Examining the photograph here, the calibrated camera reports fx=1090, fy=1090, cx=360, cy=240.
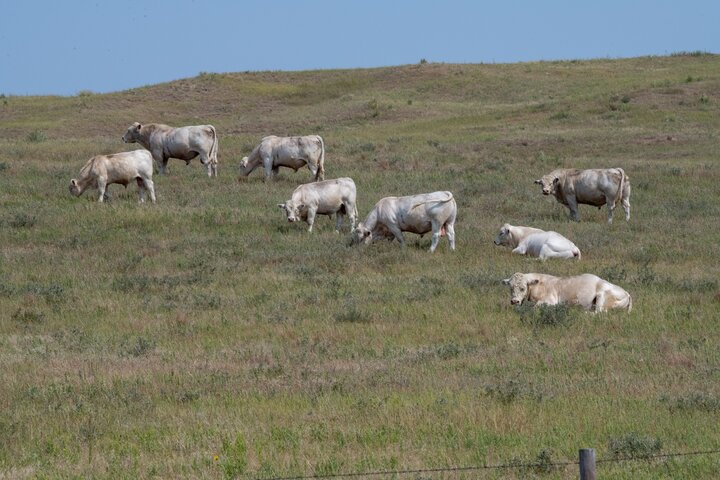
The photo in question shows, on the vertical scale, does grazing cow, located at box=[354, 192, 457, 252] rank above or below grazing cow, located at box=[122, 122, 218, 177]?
below

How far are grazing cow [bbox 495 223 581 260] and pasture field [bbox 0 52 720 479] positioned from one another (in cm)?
38

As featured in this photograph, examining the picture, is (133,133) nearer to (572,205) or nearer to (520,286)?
(572,205)

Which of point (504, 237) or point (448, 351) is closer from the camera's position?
point (448, 351)

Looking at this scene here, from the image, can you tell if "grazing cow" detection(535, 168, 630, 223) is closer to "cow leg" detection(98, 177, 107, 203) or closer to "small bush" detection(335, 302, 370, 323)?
"cow leg" detection(98, 177, 107, 203)

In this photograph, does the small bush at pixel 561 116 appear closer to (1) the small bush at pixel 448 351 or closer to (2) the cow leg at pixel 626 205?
(2) the cow leg at pixel 626 205

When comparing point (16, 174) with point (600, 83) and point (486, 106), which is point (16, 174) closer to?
point (486, 106)

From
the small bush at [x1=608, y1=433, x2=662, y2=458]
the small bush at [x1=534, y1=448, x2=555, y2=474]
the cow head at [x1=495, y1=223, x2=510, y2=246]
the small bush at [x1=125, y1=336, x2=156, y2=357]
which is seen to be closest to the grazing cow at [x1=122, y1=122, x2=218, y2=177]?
the cow head at [x1=495, y1=223, x2=510, y2=246]

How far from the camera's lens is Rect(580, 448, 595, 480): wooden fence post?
6.41 metres

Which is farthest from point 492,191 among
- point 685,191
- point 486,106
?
point 486,106

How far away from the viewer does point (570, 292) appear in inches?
627

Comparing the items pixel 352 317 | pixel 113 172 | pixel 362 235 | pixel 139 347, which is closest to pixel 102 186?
pixel 113 172

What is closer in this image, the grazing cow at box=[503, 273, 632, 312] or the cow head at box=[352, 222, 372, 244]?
the grazing cow at box=[503, 273, 632, 312]

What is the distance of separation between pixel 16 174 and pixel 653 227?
1738cm

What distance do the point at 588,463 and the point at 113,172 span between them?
21.3 meters
